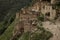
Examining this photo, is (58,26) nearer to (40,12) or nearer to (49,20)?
(49,20)

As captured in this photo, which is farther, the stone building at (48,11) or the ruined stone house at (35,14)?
the stone building at (48,11)

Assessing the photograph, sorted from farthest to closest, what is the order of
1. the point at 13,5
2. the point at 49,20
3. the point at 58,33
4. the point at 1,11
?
the point at 13,5 → the point at 1,11 → the point at 49,20 → the point at 58,33

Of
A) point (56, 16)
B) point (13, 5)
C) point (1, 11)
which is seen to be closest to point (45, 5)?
point (56, 16)

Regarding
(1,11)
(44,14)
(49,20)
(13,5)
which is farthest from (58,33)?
(13,5)

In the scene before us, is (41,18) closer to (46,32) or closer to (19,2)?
(46,32)

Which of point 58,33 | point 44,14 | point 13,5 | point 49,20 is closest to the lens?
point 58,33

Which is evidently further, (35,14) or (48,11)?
(35,14)

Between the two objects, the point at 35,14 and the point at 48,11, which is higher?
the point at 48,11

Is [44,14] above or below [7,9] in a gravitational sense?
above

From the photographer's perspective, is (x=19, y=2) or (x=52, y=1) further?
(x=19, y=2)

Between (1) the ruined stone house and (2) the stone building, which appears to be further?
(2) the stone building
